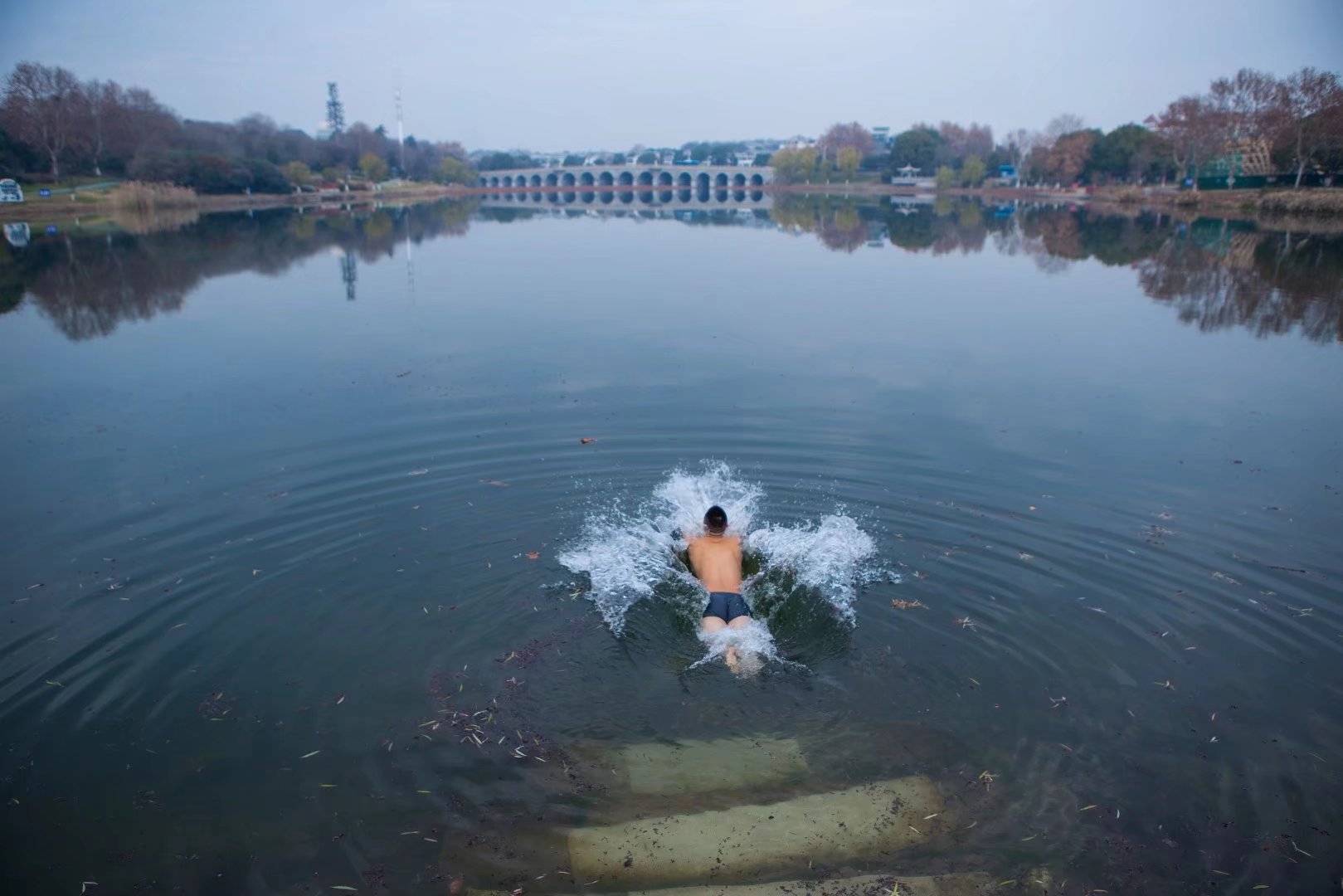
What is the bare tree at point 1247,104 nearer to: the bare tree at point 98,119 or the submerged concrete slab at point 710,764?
the submerged concrete slab at point 710,764

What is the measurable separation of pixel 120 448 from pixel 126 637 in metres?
6.60

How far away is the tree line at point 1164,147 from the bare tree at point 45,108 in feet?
392

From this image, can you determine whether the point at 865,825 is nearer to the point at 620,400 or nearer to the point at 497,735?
the point at 497,735

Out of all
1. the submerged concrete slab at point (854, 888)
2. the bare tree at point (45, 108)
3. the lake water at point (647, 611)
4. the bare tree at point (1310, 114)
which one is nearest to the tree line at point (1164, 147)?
the bare tree at point (1310, 114)

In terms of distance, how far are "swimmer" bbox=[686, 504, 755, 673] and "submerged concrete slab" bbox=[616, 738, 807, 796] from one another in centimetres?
118

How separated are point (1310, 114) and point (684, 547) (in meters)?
90.9

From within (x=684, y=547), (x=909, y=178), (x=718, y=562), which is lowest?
(x=684, y=547)

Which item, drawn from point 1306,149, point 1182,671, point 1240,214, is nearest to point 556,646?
point 1182,671

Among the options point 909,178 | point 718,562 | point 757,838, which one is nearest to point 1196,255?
point 718,562

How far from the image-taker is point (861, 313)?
81.8 ft

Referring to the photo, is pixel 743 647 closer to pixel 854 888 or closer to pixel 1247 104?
pixel 854 888

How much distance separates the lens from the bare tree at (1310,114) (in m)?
68.8

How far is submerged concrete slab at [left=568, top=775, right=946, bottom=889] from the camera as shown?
232 inches

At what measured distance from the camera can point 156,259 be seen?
36.8 meters
